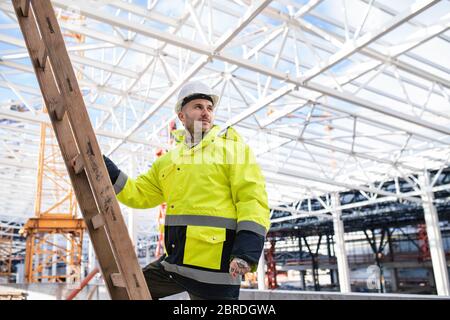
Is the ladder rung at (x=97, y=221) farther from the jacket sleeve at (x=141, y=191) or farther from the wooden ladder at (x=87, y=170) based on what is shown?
the jacket sleeve at (x=141, y=191)

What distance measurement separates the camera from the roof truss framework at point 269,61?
8.14 m

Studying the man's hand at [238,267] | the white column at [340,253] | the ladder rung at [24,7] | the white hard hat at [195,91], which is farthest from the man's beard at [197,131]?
the white column at [340,253]

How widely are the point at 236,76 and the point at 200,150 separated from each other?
9532 millimetres

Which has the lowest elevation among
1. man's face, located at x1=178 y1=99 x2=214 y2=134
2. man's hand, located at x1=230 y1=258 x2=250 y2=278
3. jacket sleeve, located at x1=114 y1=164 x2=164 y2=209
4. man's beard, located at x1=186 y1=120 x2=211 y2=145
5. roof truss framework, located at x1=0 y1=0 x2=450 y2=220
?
man's hand, located at x1=230 y1=258 x2=250 y2=278

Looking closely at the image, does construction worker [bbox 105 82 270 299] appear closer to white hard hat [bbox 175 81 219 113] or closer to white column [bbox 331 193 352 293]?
white hard hat [bbox 175 81 219 113]

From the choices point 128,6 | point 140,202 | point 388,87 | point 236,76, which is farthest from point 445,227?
point 140,202

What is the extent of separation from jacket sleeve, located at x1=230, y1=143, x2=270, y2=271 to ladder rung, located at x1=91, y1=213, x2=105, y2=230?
72cm

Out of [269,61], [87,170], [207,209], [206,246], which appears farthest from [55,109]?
[269,61]

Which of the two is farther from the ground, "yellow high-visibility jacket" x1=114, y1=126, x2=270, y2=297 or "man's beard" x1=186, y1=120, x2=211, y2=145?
"man's beard" x1=186, y1=120, x2=211, y2=145

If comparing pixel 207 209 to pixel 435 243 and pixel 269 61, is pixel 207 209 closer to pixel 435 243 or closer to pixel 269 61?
pixel 269 61

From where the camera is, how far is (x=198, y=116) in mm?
2844

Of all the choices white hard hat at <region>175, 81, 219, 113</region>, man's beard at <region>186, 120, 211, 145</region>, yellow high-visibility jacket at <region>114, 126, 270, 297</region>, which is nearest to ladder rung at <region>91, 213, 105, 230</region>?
yellow high-visibility jacket at <region>114, 126, 270, 297</region>

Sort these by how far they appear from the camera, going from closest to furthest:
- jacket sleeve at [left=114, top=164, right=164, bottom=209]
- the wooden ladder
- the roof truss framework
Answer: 1. the wooden ladder
2. jacket sleeve at [left=114, top=164, right=164, bottom=209]
3. the roof truss framework

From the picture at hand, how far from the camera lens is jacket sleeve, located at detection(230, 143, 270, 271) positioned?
2.33m
